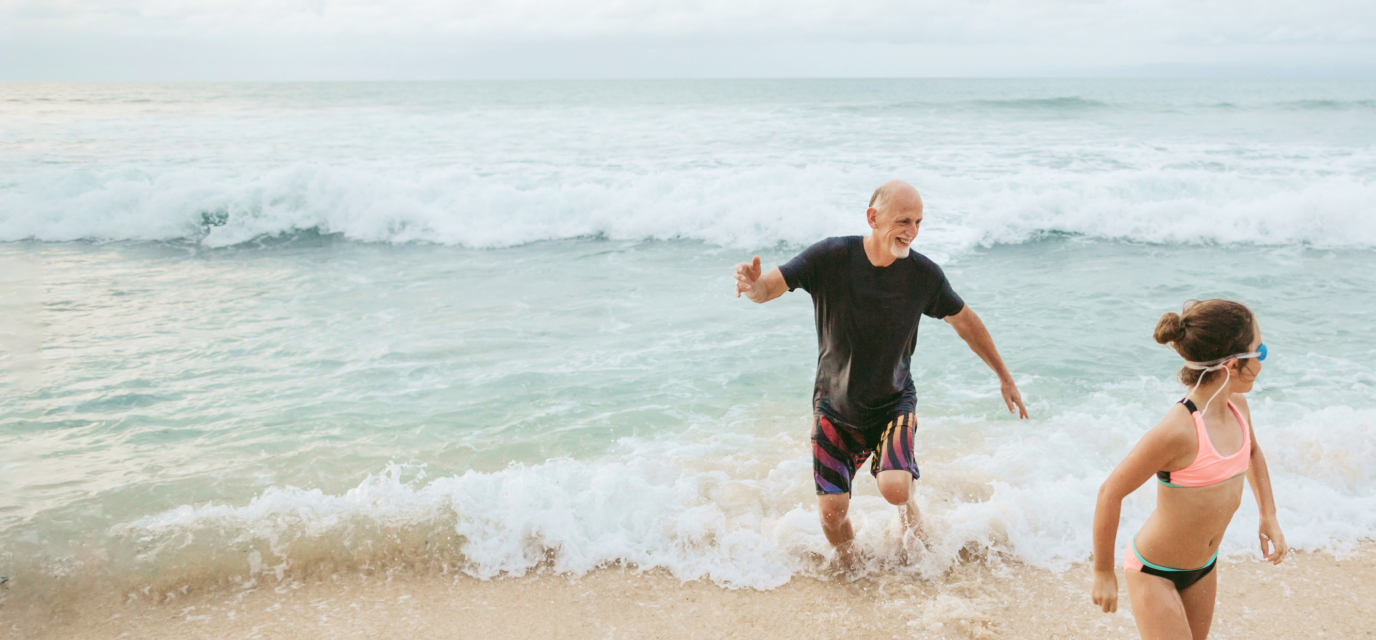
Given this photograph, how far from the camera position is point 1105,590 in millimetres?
2264

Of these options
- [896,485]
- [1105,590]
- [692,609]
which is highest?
[1105,590]

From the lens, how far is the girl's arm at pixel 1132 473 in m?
2.22

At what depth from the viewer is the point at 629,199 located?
1416cm

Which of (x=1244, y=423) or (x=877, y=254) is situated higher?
(x=877, y=254)

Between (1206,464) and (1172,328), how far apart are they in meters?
0.41

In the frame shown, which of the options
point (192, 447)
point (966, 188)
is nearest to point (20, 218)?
point (192, 447)

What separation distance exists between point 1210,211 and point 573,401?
1184 cm

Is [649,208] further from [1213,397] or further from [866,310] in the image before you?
[1213,397]

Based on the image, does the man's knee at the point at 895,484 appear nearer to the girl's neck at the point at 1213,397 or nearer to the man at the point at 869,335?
the man at the point at 869,335

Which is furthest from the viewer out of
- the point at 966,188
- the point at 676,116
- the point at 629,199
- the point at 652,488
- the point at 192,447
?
the point at 676,116

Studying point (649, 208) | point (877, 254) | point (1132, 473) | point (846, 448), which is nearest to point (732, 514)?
point (846, 448)

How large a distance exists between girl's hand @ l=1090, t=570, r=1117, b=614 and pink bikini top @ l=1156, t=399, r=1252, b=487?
1.05 ft

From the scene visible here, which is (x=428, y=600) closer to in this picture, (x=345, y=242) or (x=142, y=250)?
(x=345, y=242)

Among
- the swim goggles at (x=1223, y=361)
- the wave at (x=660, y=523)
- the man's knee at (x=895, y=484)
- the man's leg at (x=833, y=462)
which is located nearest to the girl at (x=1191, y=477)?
the swim goggles at (x=1223, y=361)
